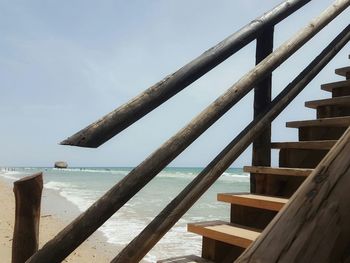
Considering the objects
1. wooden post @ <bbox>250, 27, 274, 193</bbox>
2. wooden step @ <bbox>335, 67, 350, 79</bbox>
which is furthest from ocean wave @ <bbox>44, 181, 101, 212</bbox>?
wooden post @ <bbox>250, 27, 274, 193</bbox>

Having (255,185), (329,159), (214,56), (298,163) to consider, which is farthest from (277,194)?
(329,159)

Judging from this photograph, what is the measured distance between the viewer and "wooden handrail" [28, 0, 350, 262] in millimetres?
1498

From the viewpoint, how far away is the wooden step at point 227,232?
7.03 ft

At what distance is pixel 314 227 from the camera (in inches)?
29.3

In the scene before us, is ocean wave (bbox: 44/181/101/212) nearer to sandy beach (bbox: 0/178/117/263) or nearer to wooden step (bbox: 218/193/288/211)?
sandy beach (bbox: 0/178/117/263)

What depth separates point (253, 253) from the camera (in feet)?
2.50

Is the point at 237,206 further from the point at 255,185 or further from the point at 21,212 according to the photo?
the point at 21,212

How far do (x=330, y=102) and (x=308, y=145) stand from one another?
735 mm

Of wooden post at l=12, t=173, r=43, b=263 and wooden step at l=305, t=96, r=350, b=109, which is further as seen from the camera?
wooden step at l=305, t=96, r=350, b=109

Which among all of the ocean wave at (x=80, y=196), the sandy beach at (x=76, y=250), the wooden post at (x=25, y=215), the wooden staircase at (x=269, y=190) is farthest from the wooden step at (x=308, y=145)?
the ocean wave at (x=80, y=196)

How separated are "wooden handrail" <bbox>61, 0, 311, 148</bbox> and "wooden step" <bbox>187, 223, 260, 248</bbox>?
0.96 meters

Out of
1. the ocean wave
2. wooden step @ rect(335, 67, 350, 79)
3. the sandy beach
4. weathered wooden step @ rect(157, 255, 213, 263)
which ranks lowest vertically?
the ocean wave

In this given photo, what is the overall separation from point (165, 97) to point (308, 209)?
106 cm

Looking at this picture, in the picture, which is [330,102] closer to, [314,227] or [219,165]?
[219,165]
